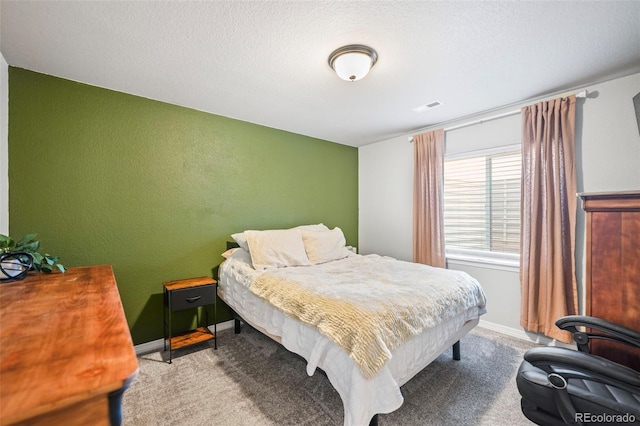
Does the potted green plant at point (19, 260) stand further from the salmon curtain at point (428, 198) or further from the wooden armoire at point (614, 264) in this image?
the salmon curtain at point (428, 198)

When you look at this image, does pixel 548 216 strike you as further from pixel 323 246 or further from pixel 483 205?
pixel 323 246

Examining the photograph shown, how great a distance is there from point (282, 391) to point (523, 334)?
252 centimetres

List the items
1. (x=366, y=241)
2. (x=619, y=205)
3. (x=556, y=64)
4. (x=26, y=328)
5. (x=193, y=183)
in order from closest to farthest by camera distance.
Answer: (x=26, y=328) < (x=619, y=205) < (x=556, y=64) < (x=193, y=183) < (x=366, y=241)

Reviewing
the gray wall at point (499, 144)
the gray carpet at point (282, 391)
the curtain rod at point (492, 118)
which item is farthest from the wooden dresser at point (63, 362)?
the curtain rod at point (492, 118)

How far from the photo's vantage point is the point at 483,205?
3199mm

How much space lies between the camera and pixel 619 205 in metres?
1.42

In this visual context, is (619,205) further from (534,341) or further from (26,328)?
(26,328)

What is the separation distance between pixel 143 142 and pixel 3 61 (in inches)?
38.3

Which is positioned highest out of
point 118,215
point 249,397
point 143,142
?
point 143,142

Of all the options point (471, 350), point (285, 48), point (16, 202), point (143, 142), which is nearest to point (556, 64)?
point (285, 48)

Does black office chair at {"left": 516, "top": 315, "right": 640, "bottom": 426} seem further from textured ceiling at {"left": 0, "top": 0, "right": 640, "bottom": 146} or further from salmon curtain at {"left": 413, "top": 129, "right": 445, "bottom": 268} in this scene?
salmon curtain at {"left": 413, "top": 129, "right": 445, "bottom": 268}

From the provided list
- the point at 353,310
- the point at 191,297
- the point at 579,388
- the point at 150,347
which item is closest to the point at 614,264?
the point at 579,388

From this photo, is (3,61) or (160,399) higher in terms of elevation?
(3,61)

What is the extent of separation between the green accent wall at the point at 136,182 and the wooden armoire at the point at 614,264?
2935mm
